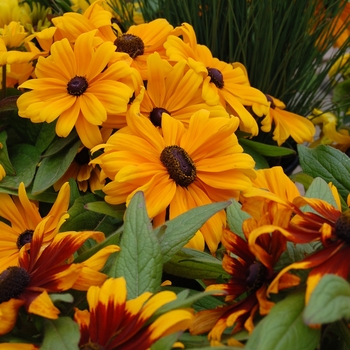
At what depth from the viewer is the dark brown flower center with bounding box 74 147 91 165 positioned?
0.64 m

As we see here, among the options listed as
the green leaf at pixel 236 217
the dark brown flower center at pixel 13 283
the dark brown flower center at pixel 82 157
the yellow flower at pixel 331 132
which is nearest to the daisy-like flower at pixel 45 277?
the dark brown flower center at pixel 13 283

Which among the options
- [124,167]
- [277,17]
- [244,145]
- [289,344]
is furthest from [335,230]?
[277,17]

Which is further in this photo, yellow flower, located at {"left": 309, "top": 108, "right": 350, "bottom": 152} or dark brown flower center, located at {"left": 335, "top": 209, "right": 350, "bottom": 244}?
yellow flower, located at {"left": 309, "top": 108, "right": 350, "bottom": 152}

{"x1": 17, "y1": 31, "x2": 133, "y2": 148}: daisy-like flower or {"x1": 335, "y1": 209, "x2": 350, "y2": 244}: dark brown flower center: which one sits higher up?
{"x1": 335, "y1": 209, "x2": 350, "y2": 244}: dark brown flower center

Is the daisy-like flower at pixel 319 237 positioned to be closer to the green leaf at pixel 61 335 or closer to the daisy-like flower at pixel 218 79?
the green leaf at pixel 61 335

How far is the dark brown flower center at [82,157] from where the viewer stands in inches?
25.2

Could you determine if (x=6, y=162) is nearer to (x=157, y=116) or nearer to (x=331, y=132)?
(x=157, y=116)

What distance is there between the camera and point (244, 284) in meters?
0.40

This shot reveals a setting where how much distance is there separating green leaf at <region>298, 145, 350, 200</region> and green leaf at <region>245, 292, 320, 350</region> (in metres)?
0.27

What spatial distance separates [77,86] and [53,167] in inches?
3.6

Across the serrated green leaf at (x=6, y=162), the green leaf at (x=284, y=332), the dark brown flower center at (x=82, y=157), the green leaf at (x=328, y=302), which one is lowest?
the serrated green leaf at (x=6, y=162)

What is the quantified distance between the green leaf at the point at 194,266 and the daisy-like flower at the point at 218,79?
20 centimetres

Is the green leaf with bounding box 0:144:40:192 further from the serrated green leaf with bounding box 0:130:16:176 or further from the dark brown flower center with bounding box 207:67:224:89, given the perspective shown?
the dark brown flower center with bounding box 207:67:224:89

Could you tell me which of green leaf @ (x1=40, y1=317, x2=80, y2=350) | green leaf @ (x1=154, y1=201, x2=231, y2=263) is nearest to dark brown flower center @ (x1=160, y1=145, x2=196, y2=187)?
green leaf @ (x1=154, y1=201, x2=231, y2=263)
